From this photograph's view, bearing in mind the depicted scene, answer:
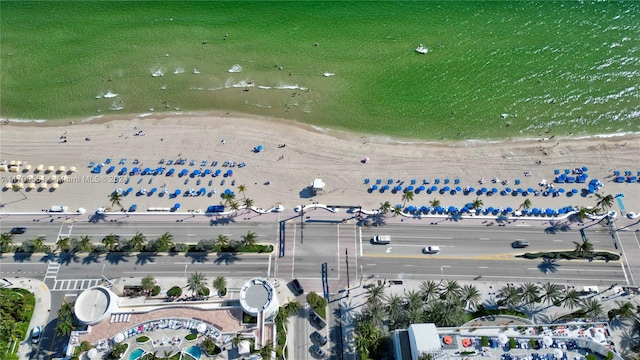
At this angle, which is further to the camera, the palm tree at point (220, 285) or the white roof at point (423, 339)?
the palm tree at point (220, 285)

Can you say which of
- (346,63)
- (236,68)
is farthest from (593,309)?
(236,68)

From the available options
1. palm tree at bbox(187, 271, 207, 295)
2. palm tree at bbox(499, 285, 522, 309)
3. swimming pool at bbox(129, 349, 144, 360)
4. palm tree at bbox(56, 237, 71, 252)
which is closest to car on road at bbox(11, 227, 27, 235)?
palm tree at bbox(56, 237, 71, 252)

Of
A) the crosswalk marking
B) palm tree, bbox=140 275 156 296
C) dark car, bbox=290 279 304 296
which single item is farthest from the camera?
the crosswalk marking

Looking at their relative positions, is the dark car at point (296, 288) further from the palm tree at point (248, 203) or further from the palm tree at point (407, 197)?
the palm tree at point (407, 197)

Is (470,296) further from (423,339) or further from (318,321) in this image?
(318,321)

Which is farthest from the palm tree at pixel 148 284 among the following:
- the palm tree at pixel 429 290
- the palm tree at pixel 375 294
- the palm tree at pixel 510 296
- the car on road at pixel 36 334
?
the palm tree at pixel 510 296

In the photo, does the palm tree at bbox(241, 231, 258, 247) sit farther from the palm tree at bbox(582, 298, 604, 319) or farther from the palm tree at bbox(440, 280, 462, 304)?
the palm tree at bbox(582, 298, 604, 319)

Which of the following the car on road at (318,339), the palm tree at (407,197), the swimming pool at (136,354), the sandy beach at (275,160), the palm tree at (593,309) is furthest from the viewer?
the sandy beach at (275,160)
